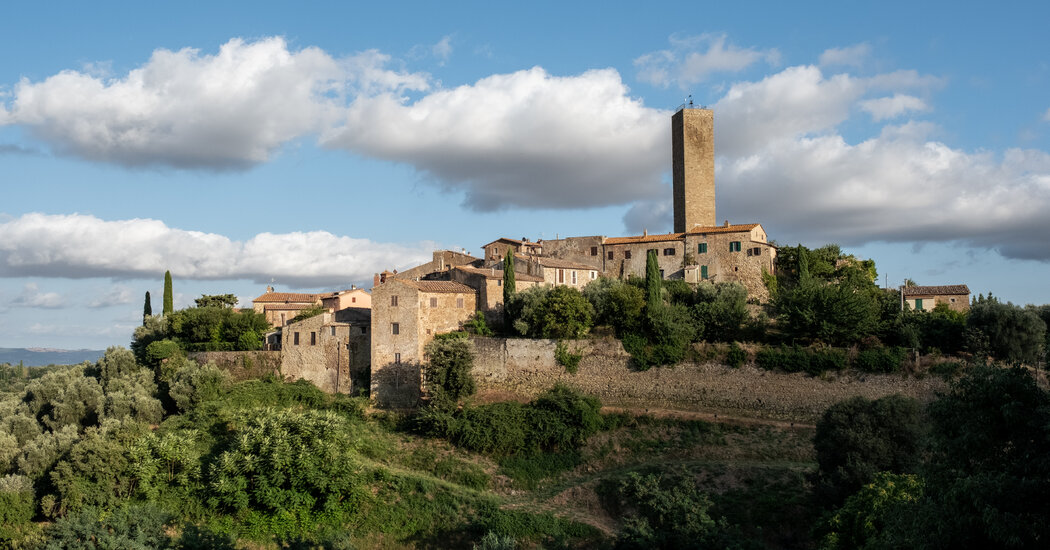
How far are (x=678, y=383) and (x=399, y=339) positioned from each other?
48.3 ft

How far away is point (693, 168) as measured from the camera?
5662 centimetres

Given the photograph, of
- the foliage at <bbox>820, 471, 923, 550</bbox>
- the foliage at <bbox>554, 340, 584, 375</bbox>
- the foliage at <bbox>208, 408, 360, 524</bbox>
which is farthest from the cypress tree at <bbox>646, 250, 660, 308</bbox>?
the foliage at <bbox>820, 471, 923, 550</bbox>

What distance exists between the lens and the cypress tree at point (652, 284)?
1632 inches

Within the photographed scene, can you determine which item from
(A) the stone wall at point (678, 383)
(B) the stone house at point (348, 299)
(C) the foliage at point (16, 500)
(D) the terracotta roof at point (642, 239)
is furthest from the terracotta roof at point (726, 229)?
(C) the foliage at point (16, 500)

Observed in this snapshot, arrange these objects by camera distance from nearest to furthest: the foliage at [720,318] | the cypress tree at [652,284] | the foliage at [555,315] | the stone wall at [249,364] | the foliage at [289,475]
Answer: the foliage at [289,475]
the foliage at [720,318]
the foliage at [555,315]
the cypress tree at [652,284]
the stone wall at [249,364]

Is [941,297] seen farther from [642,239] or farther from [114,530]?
[114,530]

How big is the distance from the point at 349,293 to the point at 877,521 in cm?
3808

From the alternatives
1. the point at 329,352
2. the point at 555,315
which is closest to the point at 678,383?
the point at 555,315

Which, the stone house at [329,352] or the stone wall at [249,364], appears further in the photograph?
the stone wall at [249,364]

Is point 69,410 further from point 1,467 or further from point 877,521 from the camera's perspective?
point 877,521

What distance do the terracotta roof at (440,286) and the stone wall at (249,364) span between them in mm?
9302

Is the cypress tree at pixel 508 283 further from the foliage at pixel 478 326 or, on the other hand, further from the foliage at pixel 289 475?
the foliage at pixel 289 475

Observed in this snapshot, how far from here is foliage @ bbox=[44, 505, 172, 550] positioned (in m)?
26.9

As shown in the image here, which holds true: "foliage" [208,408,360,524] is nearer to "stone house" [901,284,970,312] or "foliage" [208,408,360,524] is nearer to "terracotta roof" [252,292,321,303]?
"terracotta roof" [252,292,321,303]
